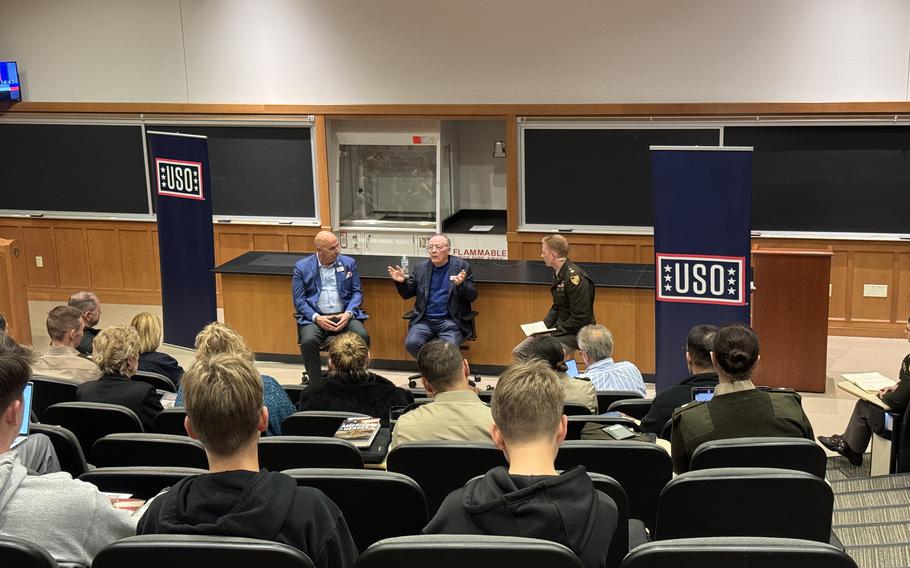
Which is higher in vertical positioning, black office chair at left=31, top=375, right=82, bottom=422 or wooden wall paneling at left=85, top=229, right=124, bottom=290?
wooden wall paneling at left=85, top=229, right=124, bottom=290

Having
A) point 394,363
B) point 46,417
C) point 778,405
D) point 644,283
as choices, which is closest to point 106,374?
point 46,417

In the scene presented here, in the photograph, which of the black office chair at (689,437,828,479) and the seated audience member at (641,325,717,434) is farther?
the seated audience member at (641,325,717,434)

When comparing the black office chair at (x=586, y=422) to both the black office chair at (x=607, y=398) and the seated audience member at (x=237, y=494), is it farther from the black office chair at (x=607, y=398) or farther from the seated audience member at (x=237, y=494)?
the seated audience member at (x=237, y=494)

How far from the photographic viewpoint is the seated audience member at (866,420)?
4.66m

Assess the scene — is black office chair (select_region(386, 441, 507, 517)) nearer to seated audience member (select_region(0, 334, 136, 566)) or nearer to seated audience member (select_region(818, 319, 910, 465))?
seated audience member (select_region(0, 334, 136, 566))

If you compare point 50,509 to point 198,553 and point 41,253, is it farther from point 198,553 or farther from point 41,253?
point 41,253

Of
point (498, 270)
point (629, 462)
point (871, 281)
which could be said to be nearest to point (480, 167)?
point (498, 270)

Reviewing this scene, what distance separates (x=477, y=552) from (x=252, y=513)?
505 millimetres

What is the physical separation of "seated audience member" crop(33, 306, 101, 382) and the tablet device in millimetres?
3049

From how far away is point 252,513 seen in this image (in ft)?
6.73

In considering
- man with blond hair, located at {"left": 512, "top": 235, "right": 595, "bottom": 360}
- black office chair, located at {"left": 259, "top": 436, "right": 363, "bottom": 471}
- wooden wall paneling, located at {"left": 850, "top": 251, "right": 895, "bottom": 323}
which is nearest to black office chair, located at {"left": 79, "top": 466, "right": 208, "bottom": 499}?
black office chair, located at {"left": 259, "top": 436, "right": 363, "bottom": 471}

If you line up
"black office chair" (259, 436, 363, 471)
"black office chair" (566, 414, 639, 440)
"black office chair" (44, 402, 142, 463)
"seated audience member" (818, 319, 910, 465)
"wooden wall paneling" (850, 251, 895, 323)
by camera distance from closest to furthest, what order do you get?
"black office chair" (259, 436, 363, 471)
"black office chair" (566, 414, 639, 440)
"black office chair" (44, 402, 142, 463)
"seated audience member" (818, 319, 910, 465)
"wooden wall paneling" (850, 251, 895, 323)

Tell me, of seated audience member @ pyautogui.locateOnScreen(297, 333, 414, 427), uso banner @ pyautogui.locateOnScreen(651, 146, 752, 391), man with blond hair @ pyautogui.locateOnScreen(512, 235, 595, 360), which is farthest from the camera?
man with blond hair @ pyautogui.locateOnScreen(512, 235, 595, 360)

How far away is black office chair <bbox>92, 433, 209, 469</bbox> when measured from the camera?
11.1ft
